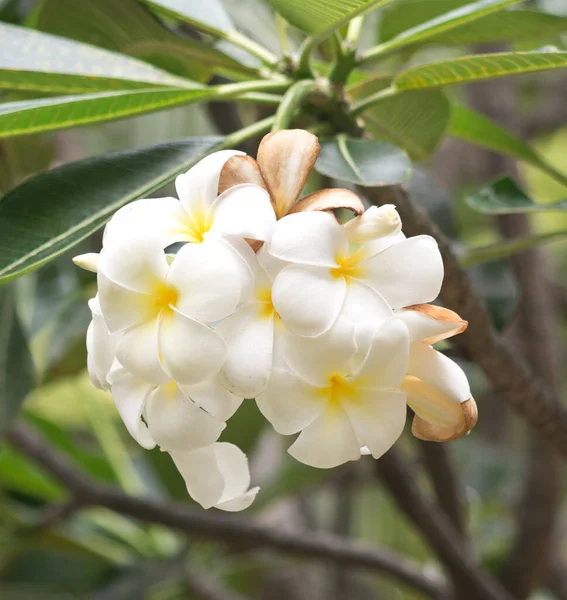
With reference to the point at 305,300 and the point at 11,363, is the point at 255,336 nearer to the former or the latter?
the point at 305,300

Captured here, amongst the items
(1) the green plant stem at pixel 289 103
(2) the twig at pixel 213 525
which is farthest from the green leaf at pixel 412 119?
(2) the twig at pixel 213 525

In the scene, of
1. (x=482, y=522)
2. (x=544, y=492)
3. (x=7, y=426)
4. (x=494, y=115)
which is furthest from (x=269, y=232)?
(x=482, y=522)

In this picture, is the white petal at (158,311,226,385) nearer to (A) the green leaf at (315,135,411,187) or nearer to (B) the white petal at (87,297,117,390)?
(B) the white petal at (87,297,117,390)

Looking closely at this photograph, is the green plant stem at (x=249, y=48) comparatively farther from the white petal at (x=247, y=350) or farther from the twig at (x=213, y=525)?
the twig at (x=213, y=525)

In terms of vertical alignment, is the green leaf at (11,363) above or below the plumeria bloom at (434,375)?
below

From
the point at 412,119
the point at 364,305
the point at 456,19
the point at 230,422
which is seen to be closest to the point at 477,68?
the point at 456,19

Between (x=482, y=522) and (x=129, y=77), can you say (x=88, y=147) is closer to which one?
(x=482, y=522)

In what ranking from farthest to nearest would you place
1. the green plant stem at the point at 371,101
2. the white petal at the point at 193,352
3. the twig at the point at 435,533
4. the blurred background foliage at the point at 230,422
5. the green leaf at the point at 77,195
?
the twig at the point at 435,533
the blurred background foliage at the point at 230,422
the green plant stem at the point at 371,101
the green leaf at the point at 77,195
the white petal at the point at 193,352
